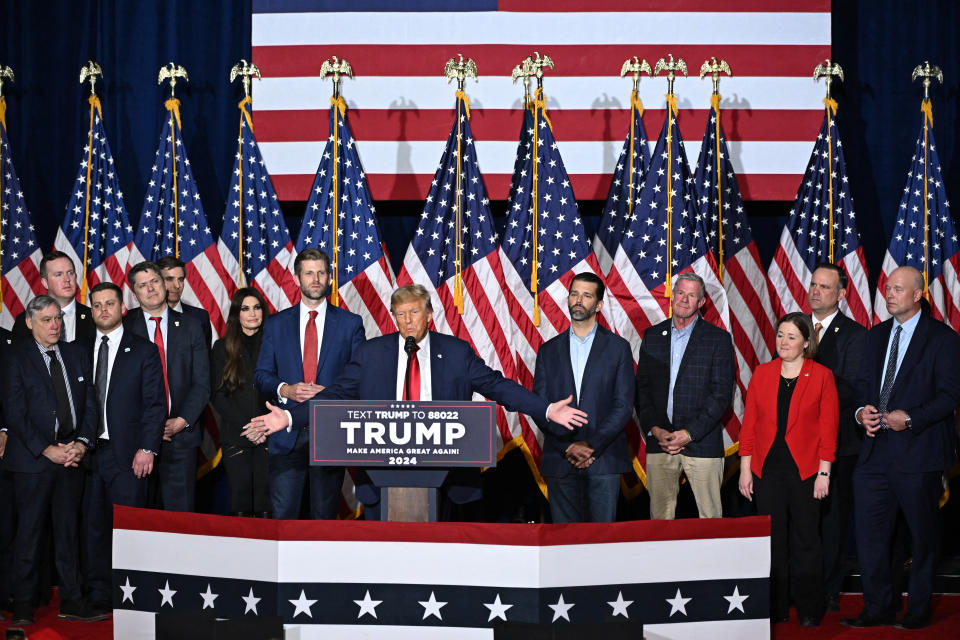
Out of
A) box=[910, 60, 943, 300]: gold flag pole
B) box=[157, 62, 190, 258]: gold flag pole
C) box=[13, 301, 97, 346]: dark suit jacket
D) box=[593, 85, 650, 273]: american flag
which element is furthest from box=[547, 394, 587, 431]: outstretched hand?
box=[157, 62, 190, 258]: gold flag pole

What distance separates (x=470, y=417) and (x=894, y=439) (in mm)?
2275

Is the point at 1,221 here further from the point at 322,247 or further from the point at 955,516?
the point at 955,516

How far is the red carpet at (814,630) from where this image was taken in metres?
4.71

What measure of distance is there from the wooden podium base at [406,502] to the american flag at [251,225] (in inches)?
109

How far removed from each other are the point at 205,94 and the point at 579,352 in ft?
12.0

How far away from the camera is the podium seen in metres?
3.77

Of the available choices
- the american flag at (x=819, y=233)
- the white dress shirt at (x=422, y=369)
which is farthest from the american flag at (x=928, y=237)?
the white dress shirt at (x=422, y=369)

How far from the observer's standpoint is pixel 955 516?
6.77 metres

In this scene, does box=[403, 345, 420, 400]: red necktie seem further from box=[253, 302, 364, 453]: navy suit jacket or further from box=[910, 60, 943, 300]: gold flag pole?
box=[910, 60, 943, 300]: gold flag pole

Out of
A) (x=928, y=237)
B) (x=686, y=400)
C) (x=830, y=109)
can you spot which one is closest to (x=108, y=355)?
(x=686, y=400)

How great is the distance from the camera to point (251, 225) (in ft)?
21.6

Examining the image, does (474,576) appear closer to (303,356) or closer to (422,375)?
(422,375)

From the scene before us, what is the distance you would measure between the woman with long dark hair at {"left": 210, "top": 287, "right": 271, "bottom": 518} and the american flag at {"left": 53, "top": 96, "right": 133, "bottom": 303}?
1470 millimetres

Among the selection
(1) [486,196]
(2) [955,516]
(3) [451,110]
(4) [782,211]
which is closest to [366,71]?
(3) [451,110]
